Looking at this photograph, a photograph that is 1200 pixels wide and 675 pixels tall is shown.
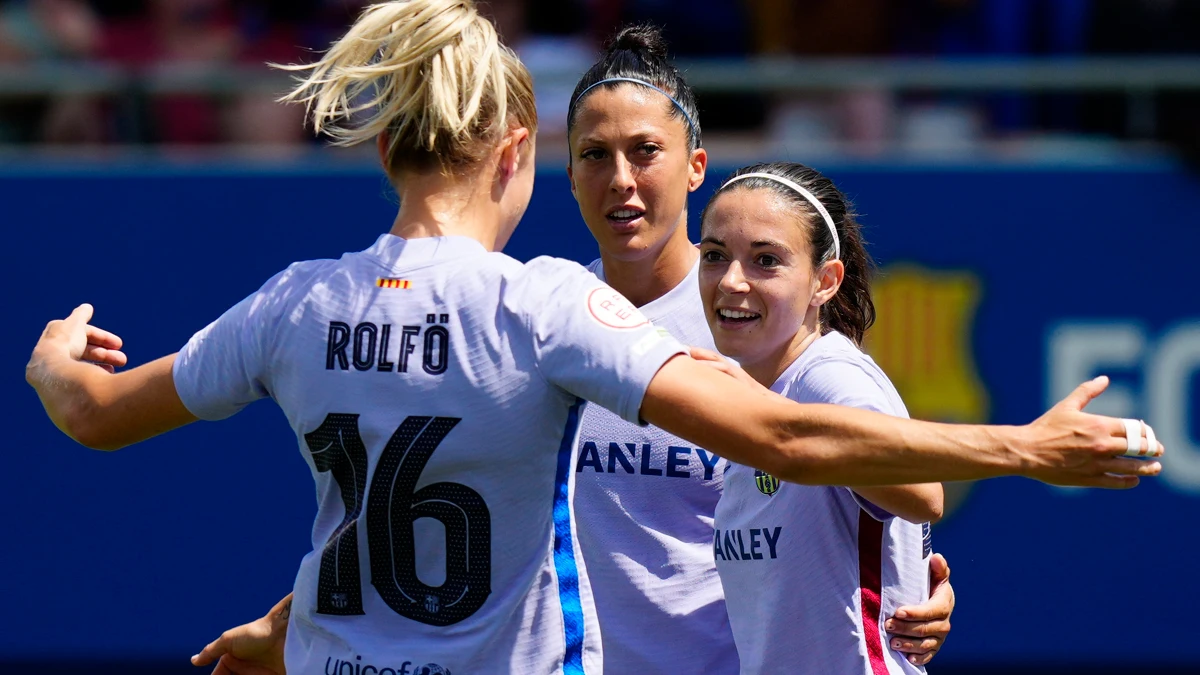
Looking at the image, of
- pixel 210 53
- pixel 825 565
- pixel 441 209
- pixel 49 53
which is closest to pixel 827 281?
pixel 825 565

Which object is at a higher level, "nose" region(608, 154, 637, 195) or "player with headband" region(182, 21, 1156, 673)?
"nose" region(608, 154, 637, 195)

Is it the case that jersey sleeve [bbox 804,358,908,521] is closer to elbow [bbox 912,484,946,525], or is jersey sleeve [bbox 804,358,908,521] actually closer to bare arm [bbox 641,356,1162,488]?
elbow [bbox 912,484,946,525]

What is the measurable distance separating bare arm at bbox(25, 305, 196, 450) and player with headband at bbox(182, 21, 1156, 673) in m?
1.12

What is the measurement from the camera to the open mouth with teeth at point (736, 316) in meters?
3.13

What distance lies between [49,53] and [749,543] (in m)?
5.61

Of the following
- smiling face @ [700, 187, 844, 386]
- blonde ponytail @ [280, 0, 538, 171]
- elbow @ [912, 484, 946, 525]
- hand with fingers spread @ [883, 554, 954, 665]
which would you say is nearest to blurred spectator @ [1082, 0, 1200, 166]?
smiling face @ [700, 187, 844, 386]

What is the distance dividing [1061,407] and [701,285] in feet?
3.35

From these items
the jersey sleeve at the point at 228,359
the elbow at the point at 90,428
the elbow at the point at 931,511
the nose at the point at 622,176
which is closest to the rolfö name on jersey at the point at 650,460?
the nose at the point at 622,176

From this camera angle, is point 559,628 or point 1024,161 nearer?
point 559,628

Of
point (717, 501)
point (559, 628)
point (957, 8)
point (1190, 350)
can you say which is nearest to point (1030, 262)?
point (1190, 350)

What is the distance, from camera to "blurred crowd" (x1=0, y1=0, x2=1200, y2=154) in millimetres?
6781

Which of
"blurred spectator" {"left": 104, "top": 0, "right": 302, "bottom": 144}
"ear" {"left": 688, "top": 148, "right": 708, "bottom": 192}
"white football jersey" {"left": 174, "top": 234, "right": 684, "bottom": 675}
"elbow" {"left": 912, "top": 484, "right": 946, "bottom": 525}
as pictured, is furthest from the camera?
"blurred spectator" {"left": 104, "top": 0, "right": 302, "bottom": 144}

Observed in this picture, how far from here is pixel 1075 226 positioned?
6383 mm

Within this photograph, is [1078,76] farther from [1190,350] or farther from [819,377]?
[819,377]
